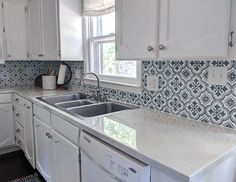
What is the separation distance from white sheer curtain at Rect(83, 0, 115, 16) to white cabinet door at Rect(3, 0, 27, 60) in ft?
3.94

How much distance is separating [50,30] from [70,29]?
0.30m

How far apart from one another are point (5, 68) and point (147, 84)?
8.12 ft

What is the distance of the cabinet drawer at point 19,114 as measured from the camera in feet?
8.57

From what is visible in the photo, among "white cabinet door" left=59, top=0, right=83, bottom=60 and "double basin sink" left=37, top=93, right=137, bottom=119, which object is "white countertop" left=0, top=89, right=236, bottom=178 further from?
"white cabinet door" left=59, top=0, right=83, bottom=60

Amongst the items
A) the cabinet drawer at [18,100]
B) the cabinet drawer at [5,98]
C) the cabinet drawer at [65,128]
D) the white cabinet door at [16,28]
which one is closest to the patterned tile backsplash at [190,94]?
the cabinet drawer at [65,128]

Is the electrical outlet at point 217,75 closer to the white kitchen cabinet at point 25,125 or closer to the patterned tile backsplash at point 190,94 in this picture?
the patterned tile backsplash at point 190,94

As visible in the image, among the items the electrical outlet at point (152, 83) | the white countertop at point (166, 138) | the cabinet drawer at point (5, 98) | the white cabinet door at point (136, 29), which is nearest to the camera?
the white countertop at point (166, 138)

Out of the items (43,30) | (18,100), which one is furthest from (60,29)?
(18,100)

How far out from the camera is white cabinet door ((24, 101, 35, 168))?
7.68 feet

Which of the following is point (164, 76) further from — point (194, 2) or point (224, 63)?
point (194, 2)

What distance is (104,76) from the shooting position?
2.33 metres

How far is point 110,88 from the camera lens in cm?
213

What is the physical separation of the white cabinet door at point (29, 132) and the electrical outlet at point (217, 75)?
184cm

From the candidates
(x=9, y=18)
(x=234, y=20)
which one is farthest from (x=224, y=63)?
(x=9, y=18)
